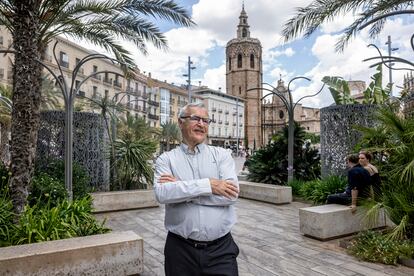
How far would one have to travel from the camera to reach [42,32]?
7.51 meters

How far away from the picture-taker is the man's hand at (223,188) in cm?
216

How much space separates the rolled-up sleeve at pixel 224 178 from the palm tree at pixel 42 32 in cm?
329

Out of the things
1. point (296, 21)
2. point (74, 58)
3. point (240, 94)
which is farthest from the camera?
point (240, 94)

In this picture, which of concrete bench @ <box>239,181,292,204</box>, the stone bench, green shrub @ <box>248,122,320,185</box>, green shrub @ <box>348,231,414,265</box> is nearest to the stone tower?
green shrub @ <box>248,122,320,185</box>

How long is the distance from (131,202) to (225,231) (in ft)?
22.5

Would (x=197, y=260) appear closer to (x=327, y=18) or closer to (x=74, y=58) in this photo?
(x=327, y=18)

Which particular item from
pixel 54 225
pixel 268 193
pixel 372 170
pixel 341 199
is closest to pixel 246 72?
pixel 268 193

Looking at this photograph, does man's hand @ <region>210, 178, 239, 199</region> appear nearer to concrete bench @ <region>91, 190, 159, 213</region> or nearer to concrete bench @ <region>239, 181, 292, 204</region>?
concrete bench @ <region>91, 190, 159, 213</region>

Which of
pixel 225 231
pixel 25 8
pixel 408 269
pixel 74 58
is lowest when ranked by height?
pixel 408 269

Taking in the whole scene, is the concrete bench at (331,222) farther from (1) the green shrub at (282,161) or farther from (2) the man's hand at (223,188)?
(1) the green shrub at (282,161)

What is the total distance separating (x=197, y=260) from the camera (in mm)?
2152

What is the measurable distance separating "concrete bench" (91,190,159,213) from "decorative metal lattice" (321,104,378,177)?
5025mm

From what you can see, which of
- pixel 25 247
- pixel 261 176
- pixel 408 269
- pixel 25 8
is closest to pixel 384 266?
pixel 408 269

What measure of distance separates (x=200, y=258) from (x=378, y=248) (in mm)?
3513
